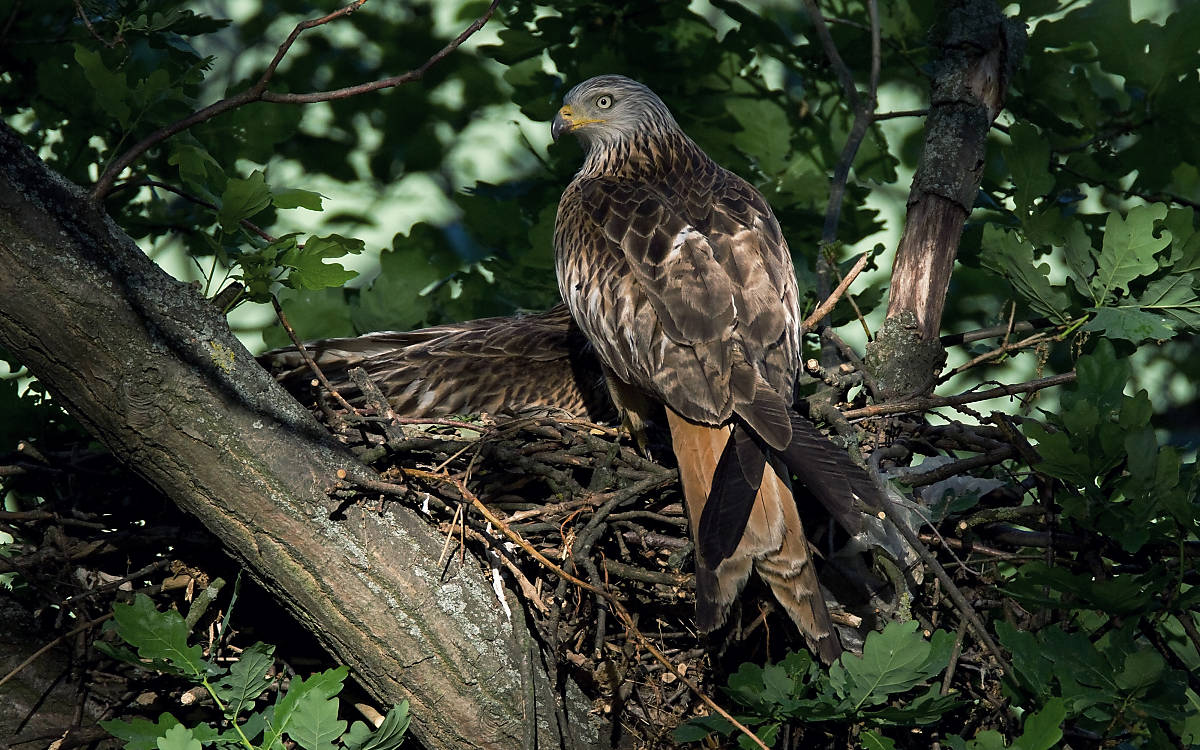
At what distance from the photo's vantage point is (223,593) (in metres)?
2.88

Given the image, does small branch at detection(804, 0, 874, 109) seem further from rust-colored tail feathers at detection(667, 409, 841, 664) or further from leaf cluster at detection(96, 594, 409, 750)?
leaf cluster at detection(96, 594, 409, 750)

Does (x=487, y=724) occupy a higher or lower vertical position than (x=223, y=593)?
lower

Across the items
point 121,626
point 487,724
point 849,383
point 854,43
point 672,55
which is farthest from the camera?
point 672,55

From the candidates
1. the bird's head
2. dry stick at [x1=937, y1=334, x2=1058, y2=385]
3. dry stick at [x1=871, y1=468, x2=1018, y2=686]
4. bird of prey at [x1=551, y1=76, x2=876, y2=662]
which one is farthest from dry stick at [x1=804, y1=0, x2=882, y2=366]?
dry stick at [x1=871, y1=468, x2=1018, y2=686]

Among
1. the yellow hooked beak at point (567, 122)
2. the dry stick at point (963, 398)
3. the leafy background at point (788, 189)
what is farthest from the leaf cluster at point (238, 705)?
the yellow hooked beak at point (567, 122)

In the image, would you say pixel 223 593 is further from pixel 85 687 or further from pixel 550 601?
pixel 550 601

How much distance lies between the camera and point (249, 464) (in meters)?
2.35

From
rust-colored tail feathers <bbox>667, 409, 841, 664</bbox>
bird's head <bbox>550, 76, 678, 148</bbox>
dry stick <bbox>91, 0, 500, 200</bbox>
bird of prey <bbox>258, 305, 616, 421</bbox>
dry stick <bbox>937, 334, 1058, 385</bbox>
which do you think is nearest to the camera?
dry stick <bbox>91, 0, 500, 200</bbox>

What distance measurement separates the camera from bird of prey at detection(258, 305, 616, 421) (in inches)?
161

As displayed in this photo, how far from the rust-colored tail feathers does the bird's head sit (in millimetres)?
1834

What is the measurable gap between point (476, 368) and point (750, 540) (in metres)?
1.79

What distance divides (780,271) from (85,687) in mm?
2247

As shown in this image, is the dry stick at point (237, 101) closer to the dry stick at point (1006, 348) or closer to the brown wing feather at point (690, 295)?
the brown wing feather at point (690, 295)

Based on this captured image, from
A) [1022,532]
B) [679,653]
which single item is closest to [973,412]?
[1022,532]
